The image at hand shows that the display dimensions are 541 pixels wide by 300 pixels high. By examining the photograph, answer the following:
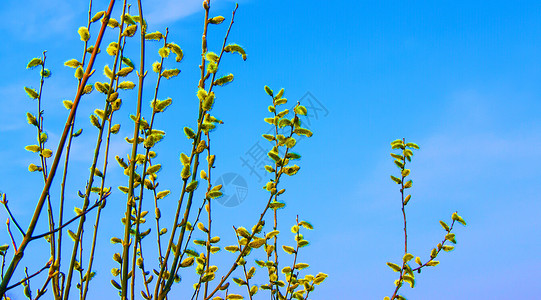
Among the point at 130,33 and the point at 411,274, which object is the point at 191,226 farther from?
the point at 411,274

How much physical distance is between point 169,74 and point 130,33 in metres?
0.29

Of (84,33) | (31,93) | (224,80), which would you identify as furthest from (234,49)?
(31,93)

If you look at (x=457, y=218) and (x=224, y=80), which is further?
(x=457, y=218)

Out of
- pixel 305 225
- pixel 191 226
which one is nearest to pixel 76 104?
pixel 191 226

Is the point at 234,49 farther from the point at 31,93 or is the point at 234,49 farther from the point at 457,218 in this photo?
the point at 457,218

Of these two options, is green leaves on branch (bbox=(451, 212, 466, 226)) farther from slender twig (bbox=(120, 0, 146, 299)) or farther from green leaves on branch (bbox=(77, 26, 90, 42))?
green leaves on branch (bbox=(77, 26, 90, 42))

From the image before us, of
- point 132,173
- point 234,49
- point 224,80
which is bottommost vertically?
point 132,173

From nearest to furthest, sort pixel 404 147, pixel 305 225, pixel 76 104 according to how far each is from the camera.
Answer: pixel 76 104 → pixel 305 225 → pixel 404 147

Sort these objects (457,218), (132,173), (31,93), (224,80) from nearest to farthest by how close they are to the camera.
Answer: (132,173)
(224,80)
(31,93)
(457,218)

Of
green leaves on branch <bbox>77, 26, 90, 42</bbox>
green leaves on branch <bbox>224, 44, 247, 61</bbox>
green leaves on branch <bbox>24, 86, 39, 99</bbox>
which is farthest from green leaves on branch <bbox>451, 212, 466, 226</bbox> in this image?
green leaves on branch <bbox>24, 86, 39, 99</bbox>

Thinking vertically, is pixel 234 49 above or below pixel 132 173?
above

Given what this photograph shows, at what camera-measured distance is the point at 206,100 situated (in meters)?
2.24

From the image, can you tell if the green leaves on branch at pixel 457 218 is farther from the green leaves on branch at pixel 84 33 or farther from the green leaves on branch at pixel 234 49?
the green leaves on branch at pixel 84 33

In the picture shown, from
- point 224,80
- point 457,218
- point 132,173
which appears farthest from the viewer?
point 457,218
